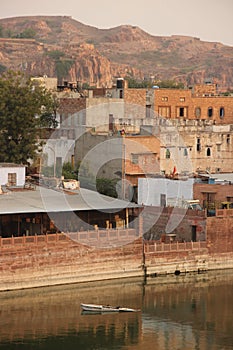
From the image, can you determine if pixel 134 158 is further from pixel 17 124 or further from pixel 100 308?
pixel 100 308

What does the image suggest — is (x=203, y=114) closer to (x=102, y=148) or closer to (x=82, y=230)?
(x=102, y=148)

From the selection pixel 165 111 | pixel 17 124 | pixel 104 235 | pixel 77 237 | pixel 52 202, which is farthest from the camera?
pixel 165 111

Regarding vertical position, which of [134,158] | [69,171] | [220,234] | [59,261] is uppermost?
[134,158]

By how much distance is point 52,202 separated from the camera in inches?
1756

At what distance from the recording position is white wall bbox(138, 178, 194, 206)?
49625 millimetres

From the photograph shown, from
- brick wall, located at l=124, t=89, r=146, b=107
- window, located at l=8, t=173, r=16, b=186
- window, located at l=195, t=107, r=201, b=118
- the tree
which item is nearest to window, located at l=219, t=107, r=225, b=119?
window, located at l=195, t=107, r=201, b=118

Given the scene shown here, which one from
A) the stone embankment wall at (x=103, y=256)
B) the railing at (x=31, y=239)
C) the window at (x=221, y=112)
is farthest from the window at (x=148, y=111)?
the railing at (x=31, y=239)

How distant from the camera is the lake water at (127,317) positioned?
34.8m

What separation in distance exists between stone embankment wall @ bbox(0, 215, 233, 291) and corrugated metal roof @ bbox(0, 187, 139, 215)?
173cm

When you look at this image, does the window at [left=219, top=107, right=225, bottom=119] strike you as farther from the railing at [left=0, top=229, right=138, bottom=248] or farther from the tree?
the railing at [left=0, top=229, right=138, bottom=248]

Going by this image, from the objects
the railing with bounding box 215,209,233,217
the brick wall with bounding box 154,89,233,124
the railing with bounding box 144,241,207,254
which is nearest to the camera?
the railing with bounding box 144,241,207,254

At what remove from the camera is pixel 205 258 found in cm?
4556

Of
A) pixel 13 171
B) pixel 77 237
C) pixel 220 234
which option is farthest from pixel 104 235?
pixel 13 171

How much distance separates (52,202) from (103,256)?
3.90 meters
